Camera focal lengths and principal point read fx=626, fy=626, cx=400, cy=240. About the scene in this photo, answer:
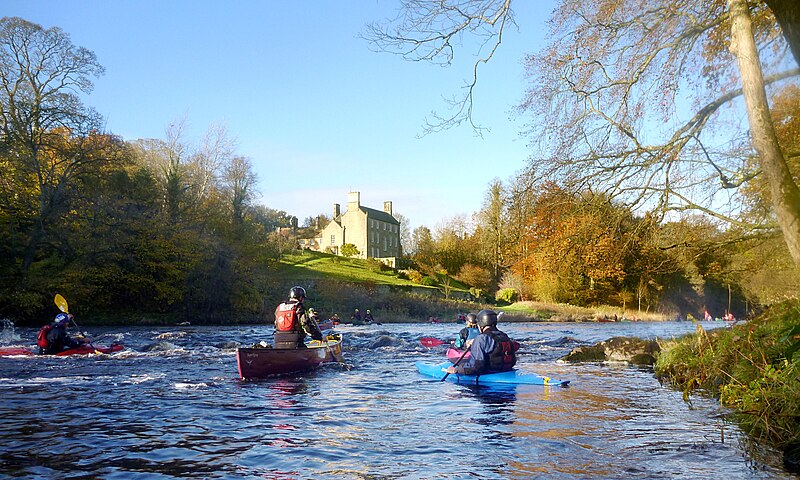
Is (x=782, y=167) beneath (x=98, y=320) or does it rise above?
above

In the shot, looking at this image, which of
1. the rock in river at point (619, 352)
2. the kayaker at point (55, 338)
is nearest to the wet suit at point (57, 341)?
the kayaker at point (55, 338)

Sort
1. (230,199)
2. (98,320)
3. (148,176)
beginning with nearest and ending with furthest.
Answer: (98,320) < (148,176) < (230,199)

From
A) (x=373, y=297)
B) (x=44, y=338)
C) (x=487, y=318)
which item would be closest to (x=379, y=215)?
(x=373, y=297)

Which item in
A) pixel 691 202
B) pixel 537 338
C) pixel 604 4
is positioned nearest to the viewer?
pixel 604 4

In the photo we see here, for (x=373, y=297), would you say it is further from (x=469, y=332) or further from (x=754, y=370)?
(x=754, y=370)

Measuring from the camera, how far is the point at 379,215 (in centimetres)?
8075

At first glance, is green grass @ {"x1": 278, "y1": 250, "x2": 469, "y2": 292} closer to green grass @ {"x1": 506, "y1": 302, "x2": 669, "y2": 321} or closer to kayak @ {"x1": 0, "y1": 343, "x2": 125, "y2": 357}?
green grass @ {"x1": 506, "y1": 302, "x2": 669, "y2": 321}

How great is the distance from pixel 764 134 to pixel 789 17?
1.32m

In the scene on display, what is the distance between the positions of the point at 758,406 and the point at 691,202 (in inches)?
114

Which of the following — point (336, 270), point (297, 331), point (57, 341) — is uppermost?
point (336, 270)

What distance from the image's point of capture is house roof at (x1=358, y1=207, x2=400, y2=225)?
255 ft

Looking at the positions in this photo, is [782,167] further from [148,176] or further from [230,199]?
[230,199]

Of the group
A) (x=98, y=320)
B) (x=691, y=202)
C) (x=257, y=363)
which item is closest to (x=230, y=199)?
(x=98, y=320)

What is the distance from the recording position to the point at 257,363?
1166cm
